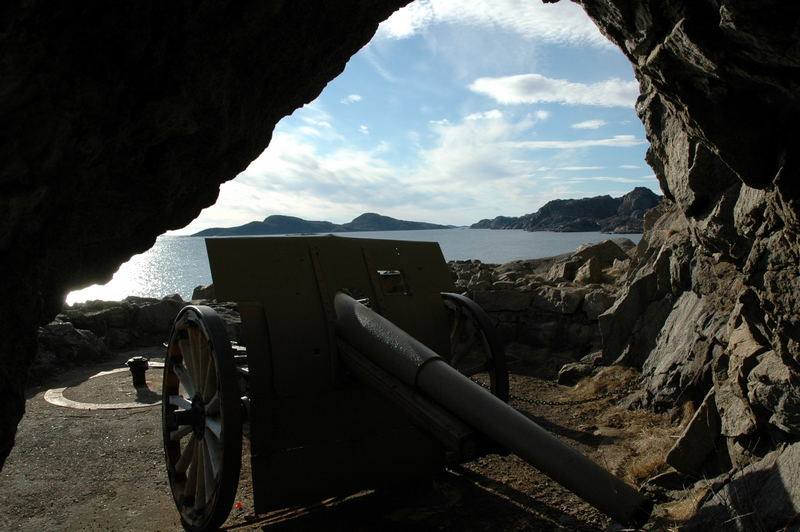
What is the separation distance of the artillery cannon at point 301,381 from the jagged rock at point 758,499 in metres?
1.49

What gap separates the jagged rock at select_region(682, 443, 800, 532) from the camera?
9.42 ft

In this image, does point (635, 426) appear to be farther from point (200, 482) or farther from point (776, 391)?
point (200, 482)

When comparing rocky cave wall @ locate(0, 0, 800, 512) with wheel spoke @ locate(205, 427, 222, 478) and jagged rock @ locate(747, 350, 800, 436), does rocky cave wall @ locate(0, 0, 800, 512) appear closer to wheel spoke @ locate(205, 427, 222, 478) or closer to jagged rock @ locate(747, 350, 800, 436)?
jagged rock @ locate(747, 350, 800, 436)

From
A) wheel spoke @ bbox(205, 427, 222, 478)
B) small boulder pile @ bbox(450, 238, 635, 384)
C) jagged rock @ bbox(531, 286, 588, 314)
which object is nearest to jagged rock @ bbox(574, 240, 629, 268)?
small boulder pile @ bbox(450, 238, 635, 384)

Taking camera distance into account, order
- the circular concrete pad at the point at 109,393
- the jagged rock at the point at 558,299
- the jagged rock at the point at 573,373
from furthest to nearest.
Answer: the jagged rock at the point at 558,299, the jagged rock at the point at 573,373, the circular concrete pad at the point at 109,393

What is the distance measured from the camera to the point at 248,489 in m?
5.05

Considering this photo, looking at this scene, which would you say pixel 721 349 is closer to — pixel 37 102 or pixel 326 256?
pixel 326 256

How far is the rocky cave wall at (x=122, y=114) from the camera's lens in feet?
11.5

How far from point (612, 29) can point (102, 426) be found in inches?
248

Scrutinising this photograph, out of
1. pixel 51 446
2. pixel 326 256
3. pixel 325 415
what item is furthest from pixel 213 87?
pixel 51 446

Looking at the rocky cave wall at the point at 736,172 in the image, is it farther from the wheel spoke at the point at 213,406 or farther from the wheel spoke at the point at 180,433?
the wheel spoke at the point at 180,433

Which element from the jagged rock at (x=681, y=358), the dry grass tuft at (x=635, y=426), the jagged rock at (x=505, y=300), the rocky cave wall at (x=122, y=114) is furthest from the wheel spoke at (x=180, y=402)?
the jagged rock at (x=505, y=300)

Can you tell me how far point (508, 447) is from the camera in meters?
2.80

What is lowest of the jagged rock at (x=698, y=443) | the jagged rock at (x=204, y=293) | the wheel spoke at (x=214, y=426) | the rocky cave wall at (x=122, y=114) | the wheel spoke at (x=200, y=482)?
the jagged rock at (x=698, y=443)
